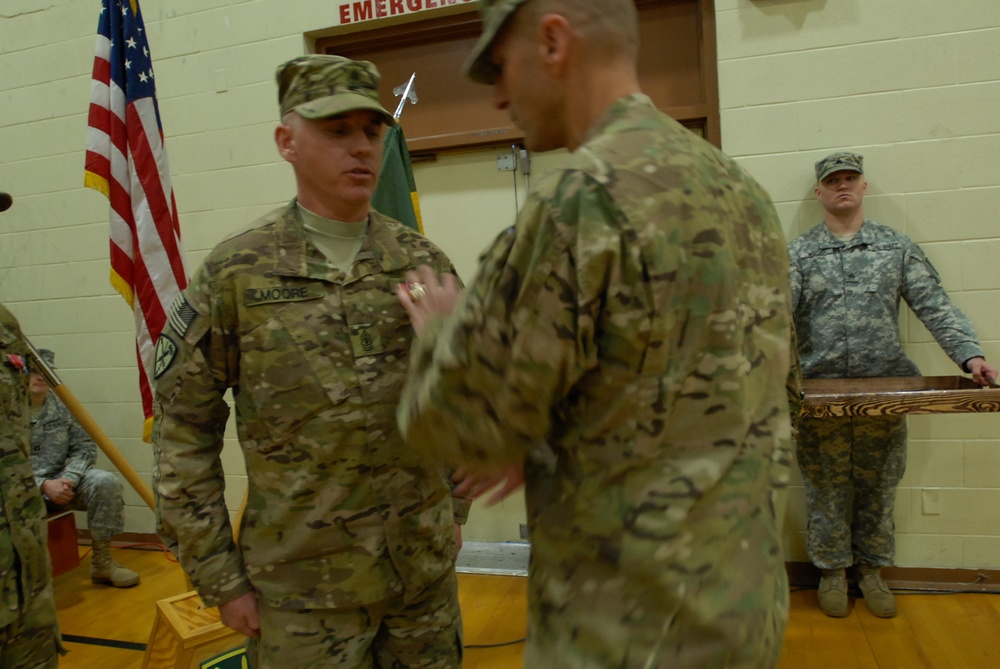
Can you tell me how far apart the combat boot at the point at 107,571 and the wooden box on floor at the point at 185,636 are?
1.49 m

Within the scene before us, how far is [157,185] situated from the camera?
2570 mm

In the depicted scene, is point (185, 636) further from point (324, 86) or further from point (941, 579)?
point (941, 579)

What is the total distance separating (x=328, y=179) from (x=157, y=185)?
1580 millimetres

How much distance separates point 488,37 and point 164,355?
2.91 feet

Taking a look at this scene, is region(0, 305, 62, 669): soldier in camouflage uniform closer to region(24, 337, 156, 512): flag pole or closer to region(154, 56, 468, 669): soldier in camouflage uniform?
region(24, 337, 156, 512): flag pole

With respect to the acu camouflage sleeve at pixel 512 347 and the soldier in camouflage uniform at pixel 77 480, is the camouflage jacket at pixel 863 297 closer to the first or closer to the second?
the acu camouflage sleeve at pixel 512 347

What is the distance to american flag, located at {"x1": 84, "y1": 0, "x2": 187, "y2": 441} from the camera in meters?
2.55

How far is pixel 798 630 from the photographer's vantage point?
2.64 m

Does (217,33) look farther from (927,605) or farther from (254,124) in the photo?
(927,605)

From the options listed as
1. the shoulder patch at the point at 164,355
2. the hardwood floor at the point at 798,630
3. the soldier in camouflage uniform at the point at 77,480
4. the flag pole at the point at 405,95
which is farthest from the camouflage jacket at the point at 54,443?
the shoulder patch at the point at 164,355

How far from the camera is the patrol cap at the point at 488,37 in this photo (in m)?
0.81

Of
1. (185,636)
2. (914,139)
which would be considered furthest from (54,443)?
(914,139)

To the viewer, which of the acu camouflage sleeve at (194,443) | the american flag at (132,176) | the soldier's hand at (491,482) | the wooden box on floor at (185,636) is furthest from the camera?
the american flag at (132,176)

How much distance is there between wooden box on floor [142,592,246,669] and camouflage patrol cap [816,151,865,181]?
107 inches
